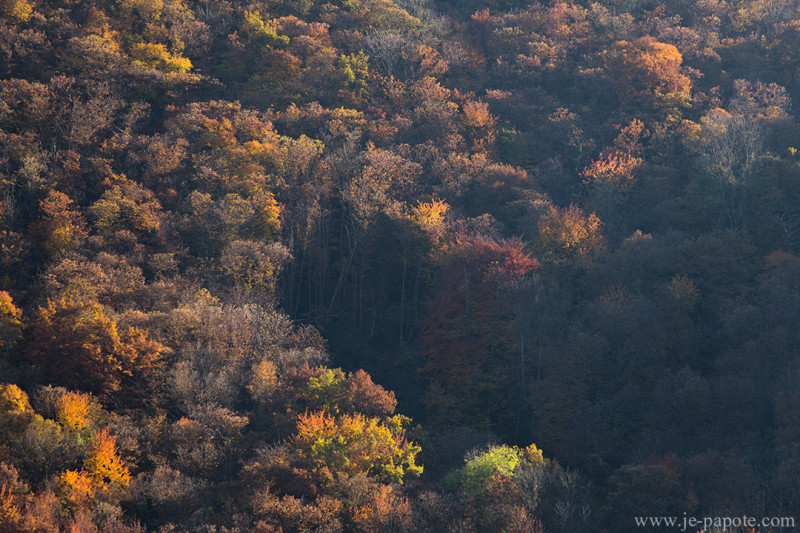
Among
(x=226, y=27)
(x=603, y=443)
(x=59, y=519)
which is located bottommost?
(x=59, y=519)

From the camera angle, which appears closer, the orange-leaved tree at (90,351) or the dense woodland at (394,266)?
the dense woodland at (394,266)

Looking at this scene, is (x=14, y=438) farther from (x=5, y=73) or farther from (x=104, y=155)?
(x=5, y=73)

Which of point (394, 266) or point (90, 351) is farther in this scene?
point (394, 266)

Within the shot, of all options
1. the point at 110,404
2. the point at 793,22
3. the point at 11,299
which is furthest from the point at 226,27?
the point at 793,22

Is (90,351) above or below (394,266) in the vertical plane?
below

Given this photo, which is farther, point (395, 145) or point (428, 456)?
point (395, 145)

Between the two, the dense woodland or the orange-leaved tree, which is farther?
the orange-leaved tree

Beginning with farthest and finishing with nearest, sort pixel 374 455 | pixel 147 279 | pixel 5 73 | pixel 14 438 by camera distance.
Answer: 1. pixel 5 73
2. pixel 147 279
3. pixel 374 455
4. pixel 14 438

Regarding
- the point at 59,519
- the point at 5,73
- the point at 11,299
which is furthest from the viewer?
the point at 5,73
